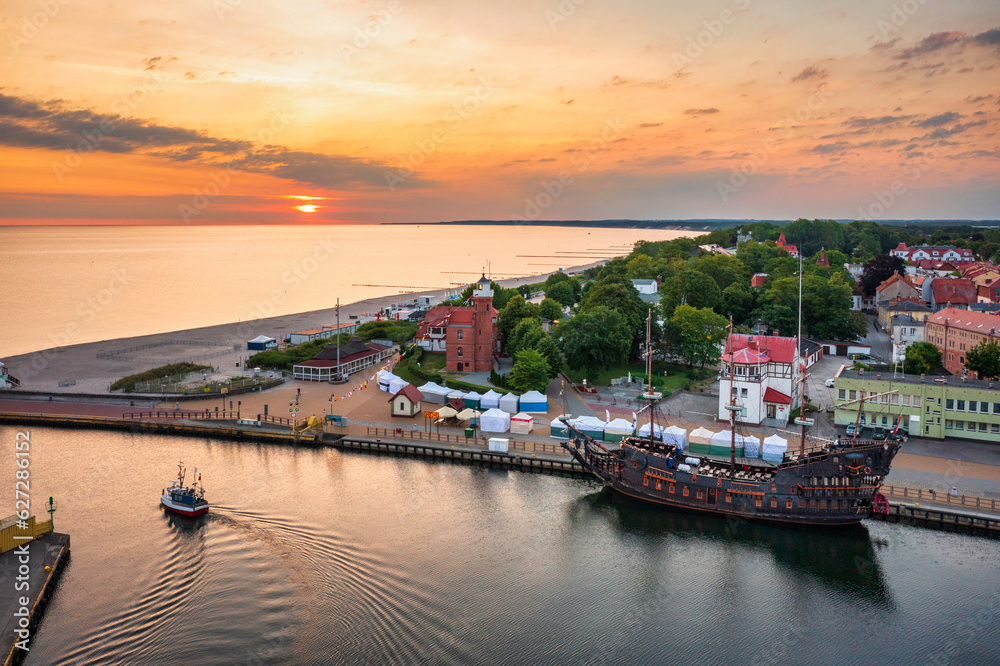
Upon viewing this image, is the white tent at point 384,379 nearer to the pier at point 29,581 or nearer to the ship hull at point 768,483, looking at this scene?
the ship hull at point 768,483

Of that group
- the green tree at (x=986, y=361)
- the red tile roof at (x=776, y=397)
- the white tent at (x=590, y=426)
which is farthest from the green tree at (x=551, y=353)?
the green tree at (x=986, y=361)

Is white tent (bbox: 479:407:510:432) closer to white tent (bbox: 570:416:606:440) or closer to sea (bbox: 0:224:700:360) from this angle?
white tent (bbox: 570:416:606:440)

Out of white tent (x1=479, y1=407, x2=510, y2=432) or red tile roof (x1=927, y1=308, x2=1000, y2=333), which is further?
red tile roof (x1=927, y1=308, x2=1000, y2=333)

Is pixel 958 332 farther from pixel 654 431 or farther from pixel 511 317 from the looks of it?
pixel 511 317

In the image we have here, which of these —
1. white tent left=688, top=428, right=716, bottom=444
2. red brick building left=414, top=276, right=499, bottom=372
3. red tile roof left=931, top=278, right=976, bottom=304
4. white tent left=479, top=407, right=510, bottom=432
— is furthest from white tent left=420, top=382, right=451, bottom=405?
red tile roof left=931, top=278, right=976, bottom=304

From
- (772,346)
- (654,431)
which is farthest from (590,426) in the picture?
(772,346)

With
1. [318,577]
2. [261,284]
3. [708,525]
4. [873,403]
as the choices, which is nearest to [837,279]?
[873,403]
